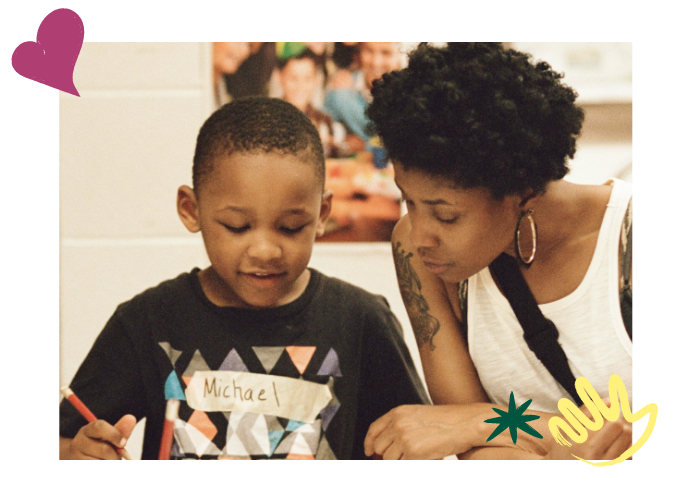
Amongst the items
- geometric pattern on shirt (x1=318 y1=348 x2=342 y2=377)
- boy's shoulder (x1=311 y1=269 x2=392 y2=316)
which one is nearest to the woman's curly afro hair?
boy's shoulder (x1=311 y1=269 x2=392 y2=316)

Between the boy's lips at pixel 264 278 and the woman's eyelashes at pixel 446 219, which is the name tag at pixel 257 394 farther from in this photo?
the woman's eyelashes at pixel 446 219

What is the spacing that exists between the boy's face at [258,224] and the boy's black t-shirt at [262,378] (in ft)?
0.11

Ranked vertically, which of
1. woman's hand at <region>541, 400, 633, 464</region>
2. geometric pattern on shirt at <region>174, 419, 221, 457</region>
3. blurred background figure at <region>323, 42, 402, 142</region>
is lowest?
woman's hand at <region>541, 400, 633, 464</region>

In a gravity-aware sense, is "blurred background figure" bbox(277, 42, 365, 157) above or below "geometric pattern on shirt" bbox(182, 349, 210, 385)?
above

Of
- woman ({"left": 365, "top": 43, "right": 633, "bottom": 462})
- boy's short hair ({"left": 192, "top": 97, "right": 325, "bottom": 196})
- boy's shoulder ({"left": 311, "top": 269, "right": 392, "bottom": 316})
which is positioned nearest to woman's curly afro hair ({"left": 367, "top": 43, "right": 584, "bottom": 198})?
woman ({"left": 365, "top": 43, "right": 633, "bottom": 462})

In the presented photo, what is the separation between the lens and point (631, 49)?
1094mm

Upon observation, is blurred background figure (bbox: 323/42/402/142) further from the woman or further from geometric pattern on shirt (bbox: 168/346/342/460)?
geometric pattern on shirt (bbox: 168/346/342/460)

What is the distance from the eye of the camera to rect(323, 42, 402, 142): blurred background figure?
43.8 inches

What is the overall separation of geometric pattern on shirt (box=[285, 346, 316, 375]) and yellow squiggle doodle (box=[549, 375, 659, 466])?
1.33ft

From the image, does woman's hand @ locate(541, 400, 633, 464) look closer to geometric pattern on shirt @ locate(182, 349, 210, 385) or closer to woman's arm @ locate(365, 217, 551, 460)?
woman's arm @ locate(365, 217, 551, 460)

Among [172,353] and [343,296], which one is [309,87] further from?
[172,353]

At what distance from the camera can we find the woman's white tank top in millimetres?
1077

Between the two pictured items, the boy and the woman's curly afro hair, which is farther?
the boy

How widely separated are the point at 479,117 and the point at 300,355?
473mm
